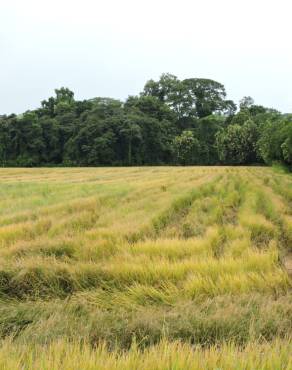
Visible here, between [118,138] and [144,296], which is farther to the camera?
[118,138]

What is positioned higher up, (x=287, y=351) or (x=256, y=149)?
(x=256, y=149)

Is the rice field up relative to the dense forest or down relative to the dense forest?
down

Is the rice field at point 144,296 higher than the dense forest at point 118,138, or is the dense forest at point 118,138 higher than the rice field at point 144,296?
the dense forest at point 118,138

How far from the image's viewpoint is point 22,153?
61.0m

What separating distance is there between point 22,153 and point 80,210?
5785 centimetres

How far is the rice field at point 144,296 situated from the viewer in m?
1.86

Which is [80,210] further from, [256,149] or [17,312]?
[256,149]

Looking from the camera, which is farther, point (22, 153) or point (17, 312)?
point (22, 153)

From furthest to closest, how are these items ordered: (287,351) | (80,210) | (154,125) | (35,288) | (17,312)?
(154,125) < (80,210) < (35,288) < (17,312) < (287,351)

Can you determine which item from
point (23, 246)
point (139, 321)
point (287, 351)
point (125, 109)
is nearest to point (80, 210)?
point (23, 246)

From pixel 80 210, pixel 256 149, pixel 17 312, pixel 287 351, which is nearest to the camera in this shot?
pixel 287 351

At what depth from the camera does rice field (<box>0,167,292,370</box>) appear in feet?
6.12

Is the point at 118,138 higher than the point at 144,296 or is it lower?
higher

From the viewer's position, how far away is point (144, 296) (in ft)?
10.5
